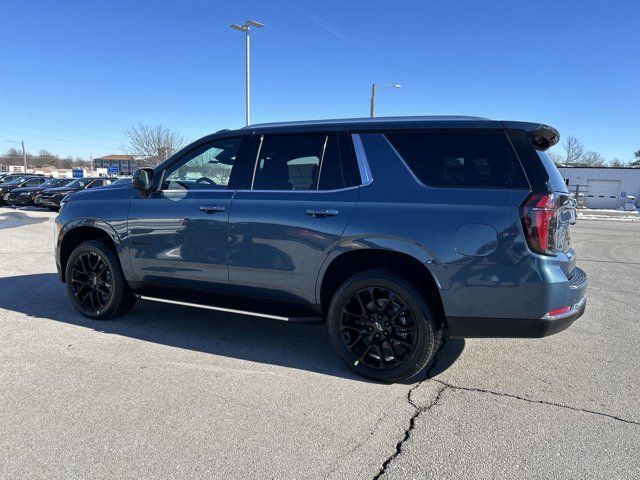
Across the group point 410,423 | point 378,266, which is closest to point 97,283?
point 378,266

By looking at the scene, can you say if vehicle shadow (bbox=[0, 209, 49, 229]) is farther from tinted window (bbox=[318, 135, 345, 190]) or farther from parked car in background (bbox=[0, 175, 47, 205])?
tinted window (bbox=[318, 135, 345, 190])

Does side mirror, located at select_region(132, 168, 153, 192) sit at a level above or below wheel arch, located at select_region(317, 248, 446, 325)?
above

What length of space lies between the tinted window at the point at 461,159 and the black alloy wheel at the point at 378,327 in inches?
37.7

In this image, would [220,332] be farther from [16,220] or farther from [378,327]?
[16,220]

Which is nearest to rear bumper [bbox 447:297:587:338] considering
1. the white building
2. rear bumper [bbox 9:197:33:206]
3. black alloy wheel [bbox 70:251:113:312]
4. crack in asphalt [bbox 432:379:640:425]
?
crack in asphalt [bbox 432:379:640:425]

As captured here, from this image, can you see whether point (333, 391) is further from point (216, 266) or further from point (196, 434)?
point (216, 266)

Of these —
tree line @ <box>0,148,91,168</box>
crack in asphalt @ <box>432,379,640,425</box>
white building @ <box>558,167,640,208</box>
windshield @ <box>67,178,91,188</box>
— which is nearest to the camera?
crack in asphalt @ <box>432,379,640,425</box>

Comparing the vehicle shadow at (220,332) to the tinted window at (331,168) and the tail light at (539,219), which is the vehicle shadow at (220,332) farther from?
the tinted window at (331,168)

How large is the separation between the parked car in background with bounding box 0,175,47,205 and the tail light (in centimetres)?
2545

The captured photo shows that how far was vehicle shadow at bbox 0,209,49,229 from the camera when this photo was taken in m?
14.8

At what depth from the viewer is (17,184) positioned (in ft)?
81.3

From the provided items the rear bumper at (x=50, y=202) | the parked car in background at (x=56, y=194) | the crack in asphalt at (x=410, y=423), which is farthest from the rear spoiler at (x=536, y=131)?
the rear bumper at (x=50, y=202)

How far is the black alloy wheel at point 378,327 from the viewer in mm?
3535

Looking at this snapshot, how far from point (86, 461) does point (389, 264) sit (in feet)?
7.82
